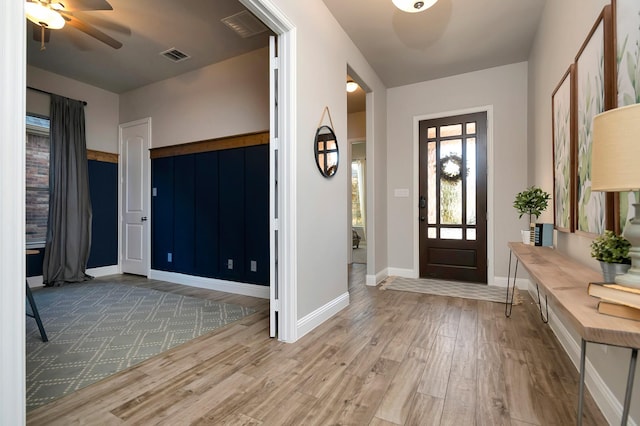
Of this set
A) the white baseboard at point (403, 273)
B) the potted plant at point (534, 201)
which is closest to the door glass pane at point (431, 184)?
the white baseboard at point (403, 273)

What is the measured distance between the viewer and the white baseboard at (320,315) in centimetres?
235

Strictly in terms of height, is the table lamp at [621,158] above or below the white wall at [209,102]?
below

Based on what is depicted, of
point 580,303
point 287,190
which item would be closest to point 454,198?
point 287,190

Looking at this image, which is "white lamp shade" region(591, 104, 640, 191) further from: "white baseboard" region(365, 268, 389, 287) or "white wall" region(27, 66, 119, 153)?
"white wall" region(27, 66, 119, 153)

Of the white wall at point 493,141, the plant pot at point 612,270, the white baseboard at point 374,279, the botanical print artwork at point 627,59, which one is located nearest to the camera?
the plant pot at point 612,270

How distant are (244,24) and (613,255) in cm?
338

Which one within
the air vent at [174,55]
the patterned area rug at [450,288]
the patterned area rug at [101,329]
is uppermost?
the air vent at [174,55]

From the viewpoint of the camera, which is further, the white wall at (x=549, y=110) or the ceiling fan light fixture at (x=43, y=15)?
the ceiling fan light fixture at (x=43, y=15)

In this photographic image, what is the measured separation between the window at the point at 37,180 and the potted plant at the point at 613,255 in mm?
5666

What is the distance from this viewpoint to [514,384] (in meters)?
1.68

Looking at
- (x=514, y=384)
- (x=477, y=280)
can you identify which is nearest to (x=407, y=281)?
(x=477, y=280)

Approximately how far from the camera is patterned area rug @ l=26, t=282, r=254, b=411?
5.97ft

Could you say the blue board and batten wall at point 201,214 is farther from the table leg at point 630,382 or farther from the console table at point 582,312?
the table leg at point 630,382

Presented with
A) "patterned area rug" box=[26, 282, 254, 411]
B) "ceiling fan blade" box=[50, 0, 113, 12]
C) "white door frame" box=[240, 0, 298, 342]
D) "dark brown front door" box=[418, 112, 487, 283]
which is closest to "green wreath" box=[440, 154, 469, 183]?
"dark brown front door" box=[418, 112, 487, 283]
